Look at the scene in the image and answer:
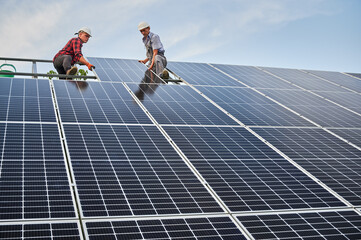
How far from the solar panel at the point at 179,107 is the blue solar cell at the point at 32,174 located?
334 cm

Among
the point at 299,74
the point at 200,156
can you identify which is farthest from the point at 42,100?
the point at 299,74

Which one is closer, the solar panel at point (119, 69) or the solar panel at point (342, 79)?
the solar panel at point (119, 69)

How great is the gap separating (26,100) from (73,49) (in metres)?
5.88

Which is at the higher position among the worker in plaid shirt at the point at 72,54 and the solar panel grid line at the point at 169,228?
the worker in plaid shirt at the point at 72,54

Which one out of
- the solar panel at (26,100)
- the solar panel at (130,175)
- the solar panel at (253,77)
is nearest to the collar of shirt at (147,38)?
the solar panel at (253,77)

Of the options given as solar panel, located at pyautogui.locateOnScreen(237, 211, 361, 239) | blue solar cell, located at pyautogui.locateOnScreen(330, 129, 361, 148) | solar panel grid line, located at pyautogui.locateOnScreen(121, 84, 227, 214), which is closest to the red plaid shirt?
solar panel grid line, located at pyautogui.locateOnScreen(121, 84, 227, 214)

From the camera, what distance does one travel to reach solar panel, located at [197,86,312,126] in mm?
12719

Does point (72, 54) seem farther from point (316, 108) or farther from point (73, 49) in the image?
point (316, 108)

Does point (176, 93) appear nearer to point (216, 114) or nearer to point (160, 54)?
point (216, 114)

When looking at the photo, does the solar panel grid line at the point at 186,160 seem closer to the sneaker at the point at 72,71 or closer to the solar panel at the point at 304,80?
the sneaker at the point at 72,71

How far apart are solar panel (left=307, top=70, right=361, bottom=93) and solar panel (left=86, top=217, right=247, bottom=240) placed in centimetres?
1470

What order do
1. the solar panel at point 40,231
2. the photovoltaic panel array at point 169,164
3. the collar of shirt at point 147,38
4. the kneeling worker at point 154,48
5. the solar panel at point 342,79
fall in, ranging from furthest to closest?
the solar panel at point 342,79
the collar of shirt at point 147,38
the kneeling worker at point 154,48
the photovoltaic panel array at point 169,164
the solar panel at point 40,231

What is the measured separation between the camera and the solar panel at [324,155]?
920 centimetres

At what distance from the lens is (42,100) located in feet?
37.8
